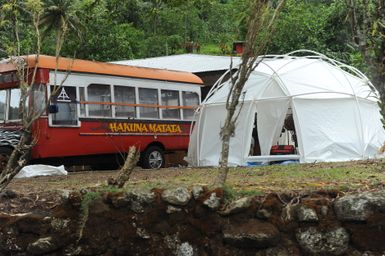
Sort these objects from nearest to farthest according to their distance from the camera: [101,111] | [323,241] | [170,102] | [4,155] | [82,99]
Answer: [323,241] < [4,155] < [82,99] < [101,111] < [170,102]

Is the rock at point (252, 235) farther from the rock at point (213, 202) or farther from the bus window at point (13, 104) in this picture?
the bus window at point (13, 104)

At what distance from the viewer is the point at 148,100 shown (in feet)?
50.8

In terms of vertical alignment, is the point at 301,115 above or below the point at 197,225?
above

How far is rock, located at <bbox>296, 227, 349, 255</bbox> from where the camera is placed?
529cm

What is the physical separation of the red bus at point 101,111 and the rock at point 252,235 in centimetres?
653

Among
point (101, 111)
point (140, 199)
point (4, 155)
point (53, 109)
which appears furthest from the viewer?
point (101, 111)

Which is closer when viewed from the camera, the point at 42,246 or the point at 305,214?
the point at 305,214

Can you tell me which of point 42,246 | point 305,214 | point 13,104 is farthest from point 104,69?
point 305,214

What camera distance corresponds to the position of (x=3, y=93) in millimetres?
13234

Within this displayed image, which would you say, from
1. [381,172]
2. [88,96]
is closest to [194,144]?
[88,96]

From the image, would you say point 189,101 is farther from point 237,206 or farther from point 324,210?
point 324,210

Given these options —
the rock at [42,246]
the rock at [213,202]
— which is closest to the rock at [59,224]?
the rock at [42,246]

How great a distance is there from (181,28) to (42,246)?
27.1 meters

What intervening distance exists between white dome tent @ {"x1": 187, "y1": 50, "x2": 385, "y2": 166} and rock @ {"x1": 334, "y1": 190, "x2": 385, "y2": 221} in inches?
316
